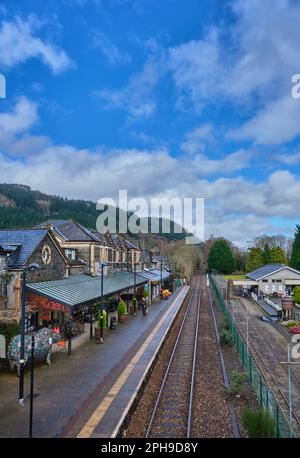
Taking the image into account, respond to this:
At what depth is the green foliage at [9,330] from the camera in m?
16.5

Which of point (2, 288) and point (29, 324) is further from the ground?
point (2, 288)

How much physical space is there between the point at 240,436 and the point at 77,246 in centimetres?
2532

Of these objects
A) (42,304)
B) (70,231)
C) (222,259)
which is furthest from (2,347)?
(222,259)

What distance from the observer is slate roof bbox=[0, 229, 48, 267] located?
2122 centimetres

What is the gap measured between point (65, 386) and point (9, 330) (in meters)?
4.22

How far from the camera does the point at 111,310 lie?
35844 mm

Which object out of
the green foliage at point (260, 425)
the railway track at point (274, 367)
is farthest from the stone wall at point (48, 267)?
the green foliage at point (260, 425)

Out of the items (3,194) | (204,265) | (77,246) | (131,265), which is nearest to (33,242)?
(77,246)

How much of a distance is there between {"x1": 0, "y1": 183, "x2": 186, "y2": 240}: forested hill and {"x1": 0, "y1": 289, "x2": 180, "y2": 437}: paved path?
10353cm

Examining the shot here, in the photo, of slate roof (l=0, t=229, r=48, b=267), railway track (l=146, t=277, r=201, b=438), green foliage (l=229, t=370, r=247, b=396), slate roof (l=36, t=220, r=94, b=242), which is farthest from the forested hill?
green foliage (l=229, t=370, r=247, b=396)

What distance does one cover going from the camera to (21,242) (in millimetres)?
23031

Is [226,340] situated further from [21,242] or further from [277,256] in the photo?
[277,256]

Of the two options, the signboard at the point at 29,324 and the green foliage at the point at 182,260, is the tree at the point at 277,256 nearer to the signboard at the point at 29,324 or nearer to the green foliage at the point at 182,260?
the green foliage at the point at 182,260

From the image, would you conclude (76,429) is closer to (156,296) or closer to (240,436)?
(240,436)
